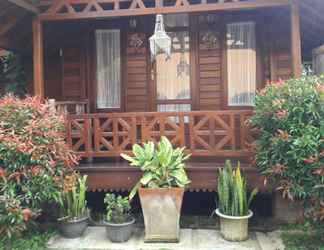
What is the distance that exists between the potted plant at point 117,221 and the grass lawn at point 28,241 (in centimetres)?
78

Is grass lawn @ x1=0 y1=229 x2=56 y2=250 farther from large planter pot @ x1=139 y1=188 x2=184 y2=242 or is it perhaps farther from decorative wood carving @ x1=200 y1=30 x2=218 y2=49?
decorative wood carving @ x1=200 y1=30 x2=218 y2=49

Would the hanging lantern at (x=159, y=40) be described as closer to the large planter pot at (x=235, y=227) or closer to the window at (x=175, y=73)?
the window at (x=175, y=73)

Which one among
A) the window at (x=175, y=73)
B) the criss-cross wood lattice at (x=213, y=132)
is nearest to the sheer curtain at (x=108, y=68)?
the window at (x=175, y=73)

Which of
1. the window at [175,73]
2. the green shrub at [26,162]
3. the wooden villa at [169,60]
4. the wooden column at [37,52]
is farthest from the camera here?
the window at [175,73]

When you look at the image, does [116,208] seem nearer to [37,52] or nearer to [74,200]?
[74,200]

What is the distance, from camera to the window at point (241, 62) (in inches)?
267

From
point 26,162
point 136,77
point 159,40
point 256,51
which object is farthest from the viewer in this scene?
point 136,77

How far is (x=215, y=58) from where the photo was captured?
6.82 meters

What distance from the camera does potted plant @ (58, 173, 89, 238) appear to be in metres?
4.60

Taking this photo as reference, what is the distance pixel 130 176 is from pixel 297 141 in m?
2.26

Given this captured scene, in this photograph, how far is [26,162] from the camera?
420 centimetres

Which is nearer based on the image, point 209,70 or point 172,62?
point 209,70

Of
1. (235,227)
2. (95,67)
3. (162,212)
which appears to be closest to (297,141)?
(235,227)

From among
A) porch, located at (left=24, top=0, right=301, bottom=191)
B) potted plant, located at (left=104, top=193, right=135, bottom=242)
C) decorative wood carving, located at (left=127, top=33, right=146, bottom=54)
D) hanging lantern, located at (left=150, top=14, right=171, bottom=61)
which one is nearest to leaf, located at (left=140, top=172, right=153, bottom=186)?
potted plant, located at (left=104, top=193, right=135, bottom=242)
